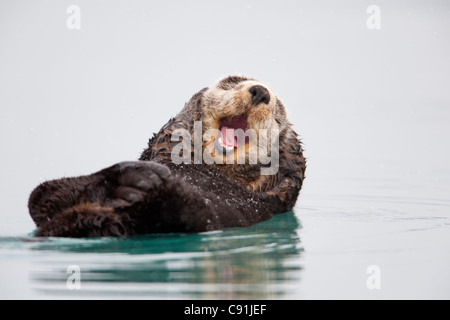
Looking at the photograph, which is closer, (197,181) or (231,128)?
(197,181)

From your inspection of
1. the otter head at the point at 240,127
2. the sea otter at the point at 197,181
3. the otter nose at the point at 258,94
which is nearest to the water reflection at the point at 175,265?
the sea otter at the point at 197,181

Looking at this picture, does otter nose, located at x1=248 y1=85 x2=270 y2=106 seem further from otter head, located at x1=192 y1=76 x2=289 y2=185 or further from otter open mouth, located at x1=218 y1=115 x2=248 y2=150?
otter open mouth, located at x1=218 y1=115 x2=248 y2=150

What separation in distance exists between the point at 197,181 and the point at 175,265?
136cm

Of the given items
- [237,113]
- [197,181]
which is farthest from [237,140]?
[197,181]

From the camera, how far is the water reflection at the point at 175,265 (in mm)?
3678

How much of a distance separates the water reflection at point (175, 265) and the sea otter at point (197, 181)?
0.10m

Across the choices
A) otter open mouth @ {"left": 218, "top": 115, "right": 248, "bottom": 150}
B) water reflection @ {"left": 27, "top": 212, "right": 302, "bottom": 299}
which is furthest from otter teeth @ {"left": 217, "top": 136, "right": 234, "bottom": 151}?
water reflection @ {"left": 27, "top": 212, "right": 302, "bottom": 299}

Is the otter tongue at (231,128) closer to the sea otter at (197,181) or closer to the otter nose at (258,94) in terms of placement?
the sea otter at (197,181)

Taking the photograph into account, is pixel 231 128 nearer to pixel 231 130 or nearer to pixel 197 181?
pixel 231 130

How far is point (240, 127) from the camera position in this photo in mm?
5859

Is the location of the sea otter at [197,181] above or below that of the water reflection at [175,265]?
above

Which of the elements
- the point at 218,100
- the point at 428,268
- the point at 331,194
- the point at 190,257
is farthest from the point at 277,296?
the point at 331,194

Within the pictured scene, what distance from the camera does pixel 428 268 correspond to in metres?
4.28
